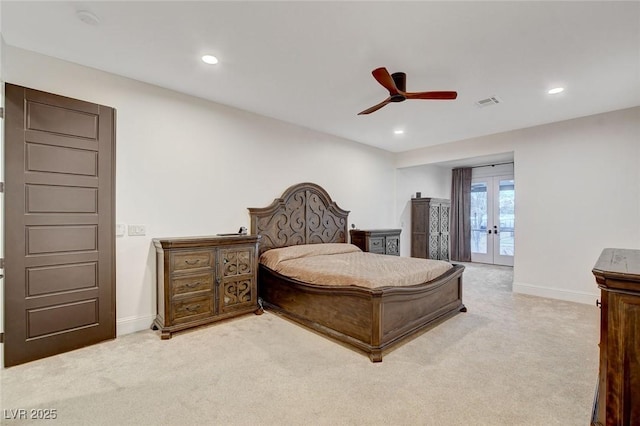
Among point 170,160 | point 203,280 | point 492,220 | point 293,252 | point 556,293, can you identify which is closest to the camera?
point 203,280

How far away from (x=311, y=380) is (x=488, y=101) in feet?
12.2

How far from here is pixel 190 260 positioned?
3076 mm

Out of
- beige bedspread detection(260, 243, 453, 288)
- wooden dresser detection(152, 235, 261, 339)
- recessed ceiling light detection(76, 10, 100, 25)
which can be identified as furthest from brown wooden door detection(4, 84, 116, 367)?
beige bedspread detection(260, 243, 453, 288)

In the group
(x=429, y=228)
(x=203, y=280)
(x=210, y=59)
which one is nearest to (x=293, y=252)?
(x=203, y=280)

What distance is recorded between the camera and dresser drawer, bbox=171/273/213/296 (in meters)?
2.98

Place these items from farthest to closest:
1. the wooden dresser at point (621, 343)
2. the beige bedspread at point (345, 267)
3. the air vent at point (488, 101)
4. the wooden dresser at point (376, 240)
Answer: the wooden dresser at point (376, 240)
the air vent at point (488, 101)
the beige bedspread at point (345, 267)
the wooden dresser at point (621, 343)

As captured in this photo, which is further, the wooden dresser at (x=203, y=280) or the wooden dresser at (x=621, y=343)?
the wooden dresser at (x=203, y=280)

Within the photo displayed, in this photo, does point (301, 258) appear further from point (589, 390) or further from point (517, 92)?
point (517, 92)

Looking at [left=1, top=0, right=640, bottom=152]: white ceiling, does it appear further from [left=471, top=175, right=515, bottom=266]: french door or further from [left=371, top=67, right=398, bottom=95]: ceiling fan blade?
[left=471, top=175, right=515, bottom=266]: french door

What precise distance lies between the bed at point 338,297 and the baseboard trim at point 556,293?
1718 millimetres

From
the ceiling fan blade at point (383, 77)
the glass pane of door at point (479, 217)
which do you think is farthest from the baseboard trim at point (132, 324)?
the glass pane of door at point (479, 217)

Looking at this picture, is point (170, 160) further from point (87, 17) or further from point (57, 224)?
point (87, 17)

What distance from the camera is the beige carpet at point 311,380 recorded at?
178 cm

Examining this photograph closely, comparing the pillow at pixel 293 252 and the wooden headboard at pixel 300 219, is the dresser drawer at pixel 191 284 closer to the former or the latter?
the pillow at pixel 293 252
